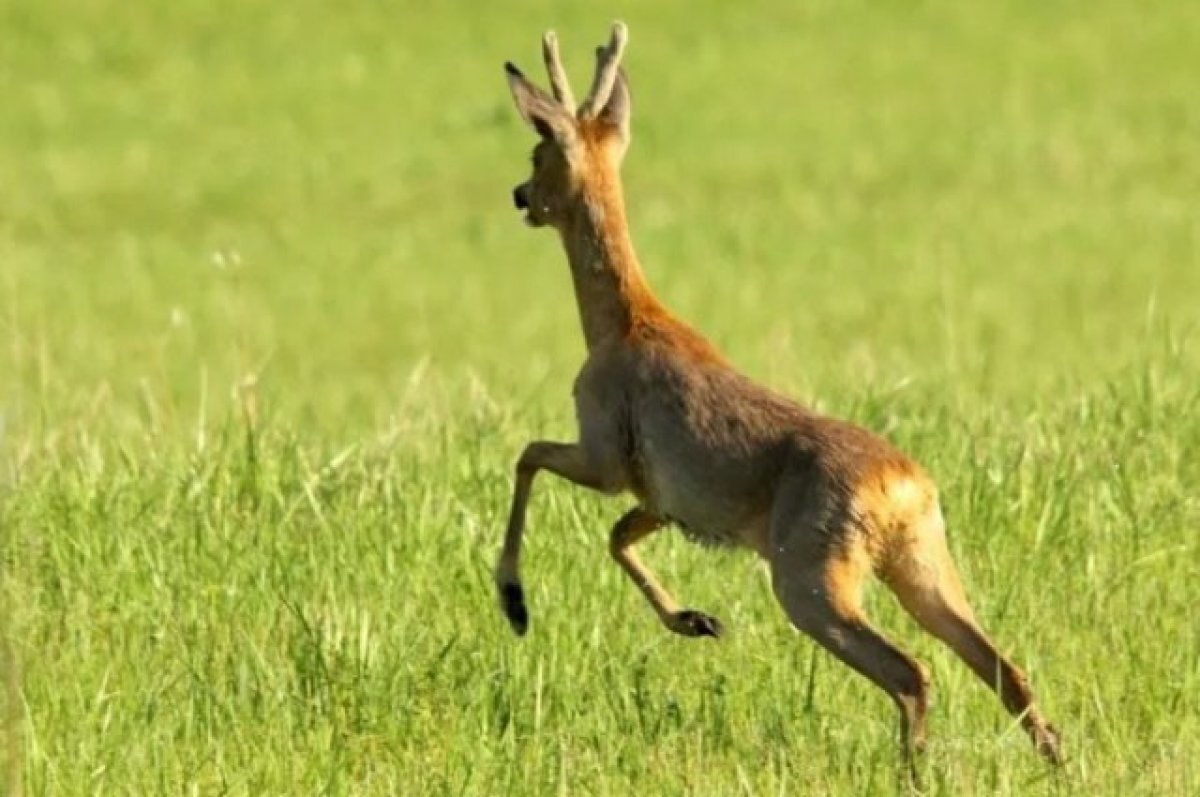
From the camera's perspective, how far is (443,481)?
319 inches

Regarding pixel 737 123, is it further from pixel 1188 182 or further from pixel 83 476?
pixel 83 476

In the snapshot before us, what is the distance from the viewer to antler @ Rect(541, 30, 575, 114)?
6.79 metres

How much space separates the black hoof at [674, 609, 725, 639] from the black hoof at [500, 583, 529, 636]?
331 mm

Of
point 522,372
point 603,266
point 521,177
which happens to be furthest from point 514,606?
point 521,177

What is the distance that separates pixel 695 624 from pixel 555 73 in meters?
1.31

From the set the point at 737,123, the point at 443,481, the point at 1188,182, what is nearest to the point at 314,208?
the point at 737,123

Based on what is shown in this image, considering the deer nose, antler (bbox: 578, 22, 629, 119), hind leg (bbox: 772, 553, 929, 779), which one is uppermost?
antler (bbox: 578, 22, 629, 119)

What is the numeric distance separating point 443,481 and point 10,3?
28.2 metres

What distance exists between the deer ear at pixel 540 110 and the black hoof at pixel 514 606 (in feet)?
3.43

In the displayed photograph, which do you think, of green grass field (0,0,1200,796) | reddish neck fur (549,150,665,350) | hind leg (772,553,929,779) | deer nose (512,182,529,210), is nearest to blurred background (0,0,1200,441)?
green grass field (0,0,1200,796)

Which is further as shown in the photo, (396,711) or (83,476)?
(83,476)

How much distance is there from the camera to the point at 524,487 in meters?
6.75

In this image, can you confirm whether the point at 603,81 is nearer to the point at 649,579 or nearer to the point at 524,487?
the point at 524,487

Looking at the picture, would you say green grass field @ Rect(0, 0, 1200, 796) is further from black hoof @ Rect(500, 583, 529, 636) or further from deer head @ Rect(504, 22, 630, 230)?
deer head @ Rect(504, 22, 630, 230)
